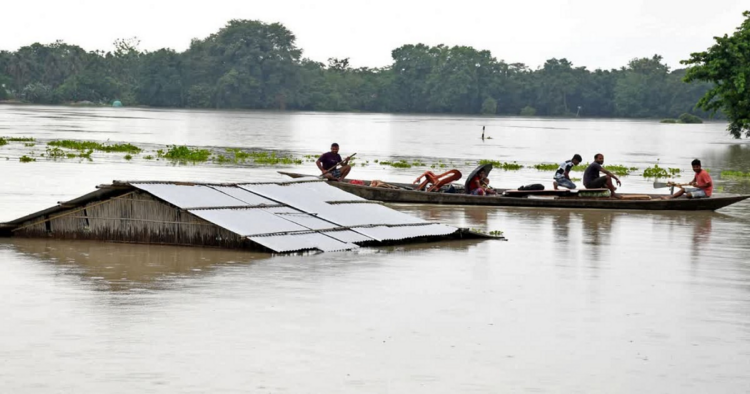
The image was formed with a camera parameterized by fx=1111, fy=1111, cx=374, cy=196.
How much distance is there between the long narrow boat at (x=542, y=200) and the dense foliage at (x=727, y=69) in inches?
1313

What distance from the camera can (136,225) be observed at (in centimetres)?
1603

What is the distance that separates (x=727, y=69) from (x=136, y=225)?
47.4 m

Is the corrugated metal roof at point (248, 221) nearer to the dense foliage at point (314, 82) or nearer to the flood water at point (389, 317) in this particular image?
the flood water at point (389, 317)

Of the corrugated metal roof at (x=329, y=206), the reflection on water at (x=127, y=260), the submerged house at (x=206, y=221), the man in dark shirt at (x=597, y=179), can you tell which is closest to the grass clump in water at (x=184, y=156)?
the man in dark shirt at (x=597, y=179)

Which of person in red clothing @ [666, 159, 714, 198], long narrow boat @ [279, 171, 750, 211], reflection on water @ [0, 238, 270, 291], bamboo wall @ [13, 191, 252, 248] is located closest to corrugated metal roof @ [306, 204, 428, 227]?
bamboo wall @ [13, 191, 252, 248]

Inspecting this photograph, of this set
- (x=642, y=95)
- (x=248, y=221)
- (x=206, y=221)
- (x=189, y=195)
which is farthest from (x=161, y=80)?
(x=206, y=221)

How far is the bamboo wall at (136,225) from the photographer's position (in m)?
15.7

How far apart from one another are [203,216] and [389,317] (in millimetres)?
5014

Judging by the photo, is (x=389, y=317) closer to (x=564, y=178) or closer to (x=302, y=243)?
(x=302, y=243)

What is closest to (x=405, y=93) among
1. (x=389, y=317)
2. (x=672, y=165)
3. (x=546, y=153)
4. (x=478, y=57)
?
(x=478, y=57)

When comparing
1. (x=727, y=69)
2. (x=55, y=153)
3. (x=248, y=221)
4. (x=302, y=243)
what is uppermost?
(x=727, y=69)

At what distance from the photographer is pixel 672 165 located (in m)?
48.7

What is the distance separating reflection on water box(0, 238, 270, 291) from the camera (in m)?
13.2

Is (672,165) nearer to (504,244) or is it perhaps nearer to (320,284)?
(504,244)
